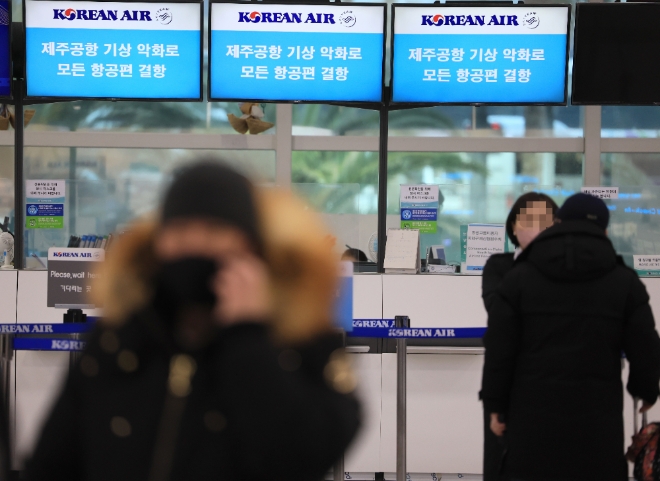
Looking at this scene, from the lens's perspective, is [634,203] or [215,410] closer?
[215,410]

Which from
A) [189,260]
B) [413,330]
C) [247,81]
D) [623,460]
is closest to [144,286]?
[189,260]

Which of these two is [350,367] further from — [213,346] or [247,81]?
[247,81]

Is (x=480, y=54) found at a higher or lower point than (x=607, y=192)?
higher

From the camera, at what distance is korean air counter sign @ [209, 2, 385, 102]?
5.25 meters

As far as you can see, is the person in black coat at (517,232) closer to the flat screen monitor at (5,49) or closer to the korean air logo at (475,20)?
the korean air logo at (475,20)

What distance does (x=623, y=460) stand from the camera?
2.51 meters

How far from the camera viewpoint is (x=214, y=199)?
0.98m

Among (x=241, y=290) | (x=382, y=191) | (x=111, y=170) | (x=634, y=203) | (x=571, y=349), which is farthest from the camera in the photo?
(x=111, y=170)

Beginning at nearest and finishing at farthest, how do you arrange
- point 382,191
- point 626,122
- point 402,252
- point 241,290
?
1. point 241,290
2. point 402,252
3. point 382,191
4. point 626,122

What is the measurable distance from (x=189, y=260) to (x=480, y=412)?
4124 mm

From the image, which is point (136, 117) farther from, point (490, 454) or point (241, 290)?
point (241, 290)

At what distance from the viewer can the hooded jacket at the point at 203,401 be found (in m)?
0.96

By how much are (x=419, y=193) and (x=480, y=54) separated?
1.05 m

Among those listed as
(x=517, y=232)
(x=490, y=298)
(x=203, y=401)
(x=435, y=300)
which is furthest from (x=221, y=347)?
(x=435, y=300)
